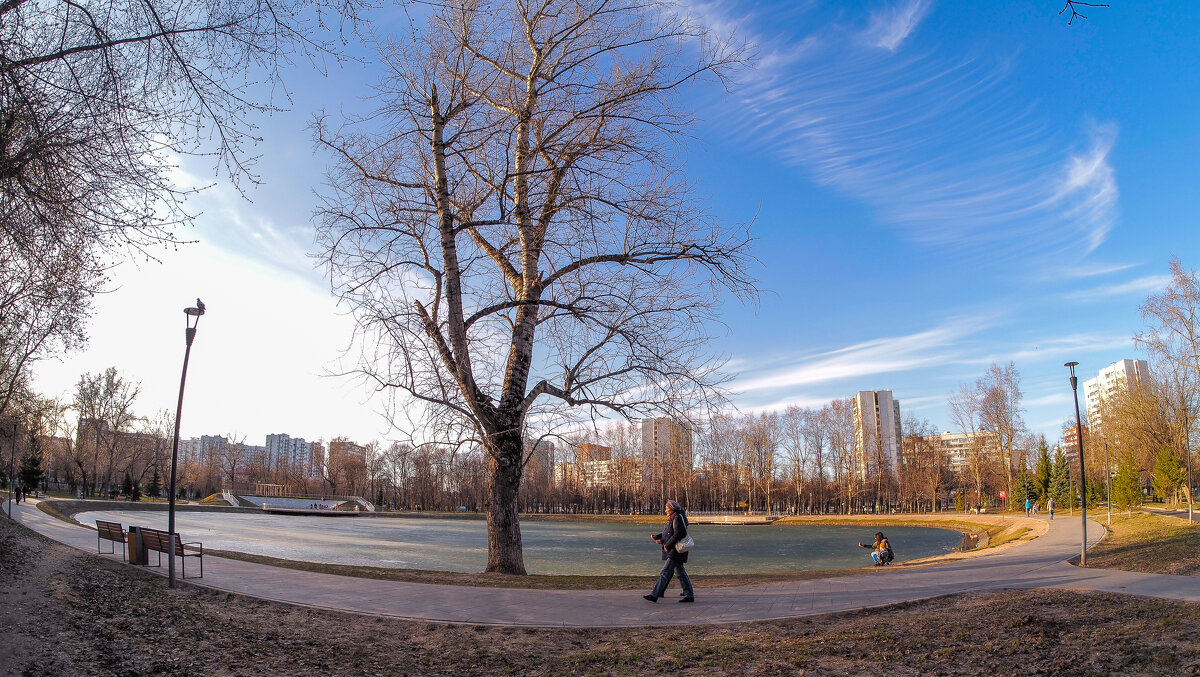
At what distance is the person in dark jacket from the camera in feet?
28.6

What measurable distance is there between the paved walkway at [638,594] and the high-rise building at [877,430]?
217 ft

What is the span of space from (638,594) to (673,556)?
1.26m

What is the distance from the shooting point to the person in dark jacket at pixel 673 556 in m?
8.73

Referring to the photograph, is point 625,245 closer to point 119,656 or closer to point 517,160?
point 517,160

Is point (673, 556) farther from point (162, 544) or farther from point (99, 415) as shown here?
point (99, 415)

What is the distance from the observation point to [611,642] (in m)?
6.34

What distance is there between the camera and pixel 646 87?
11.3m

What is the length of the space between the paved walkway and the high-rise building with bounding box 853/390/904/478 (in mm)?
66231

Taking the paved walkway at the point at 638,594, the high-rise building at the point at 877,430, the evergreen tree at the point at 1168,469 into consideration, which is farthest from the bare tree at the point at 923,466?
the paved walkway at the point at 638,594

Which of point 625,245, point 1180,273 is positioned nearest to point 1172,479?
point 1180,273

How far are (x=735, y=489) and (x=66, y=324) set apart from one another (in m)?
73.1

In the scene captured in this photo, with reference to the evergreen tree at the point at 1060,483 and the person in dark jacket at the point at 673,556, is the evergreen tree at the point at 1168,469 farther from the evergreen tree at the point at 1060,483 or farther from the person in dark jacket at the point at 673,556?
the person in dark jacket at the point at 673,556

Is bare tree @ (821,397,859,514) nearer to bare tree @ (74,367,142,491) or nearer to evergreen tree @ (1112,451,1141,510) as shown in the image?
evergreen tree @ (1112,451,1141,510)

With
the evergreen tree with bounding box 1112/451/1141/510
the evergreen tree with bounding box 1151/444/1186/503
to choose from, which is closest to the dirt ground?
the evergreen tree with bounding box 1151/444/1186/503
